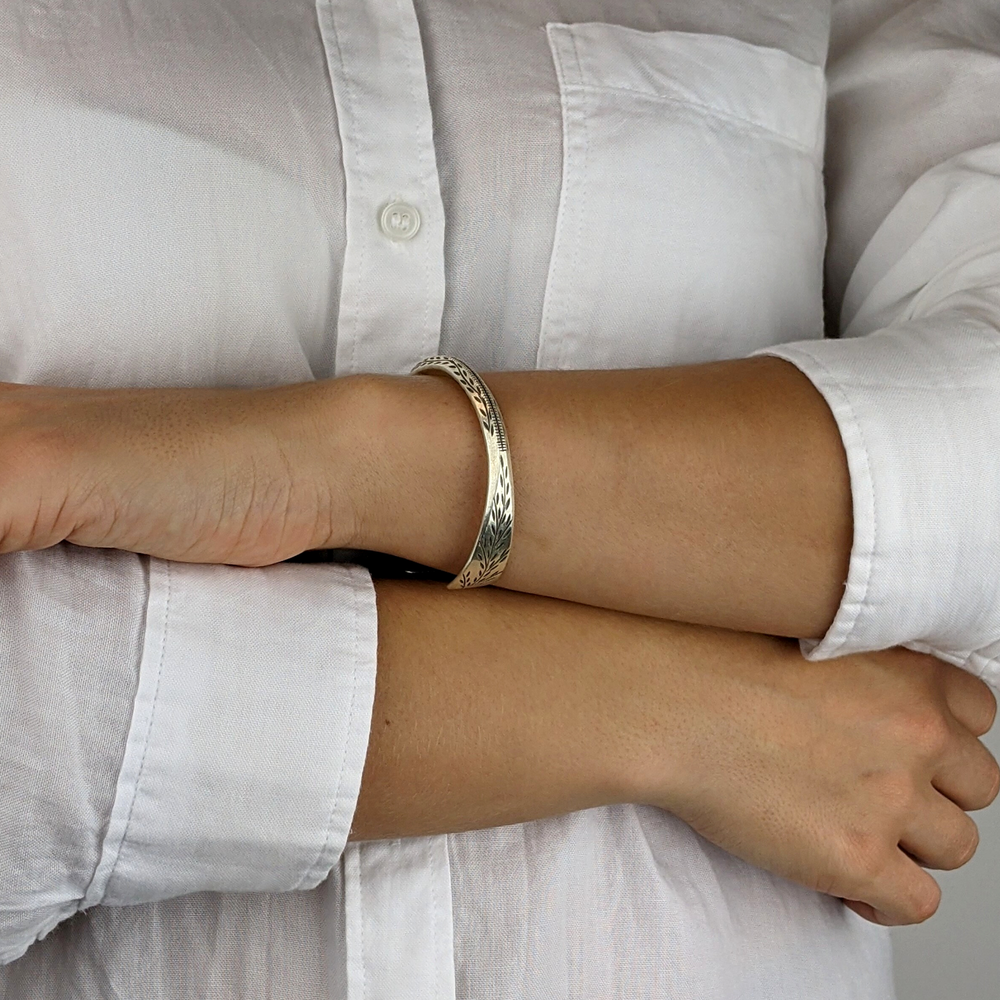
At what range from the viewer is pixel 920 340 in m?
0.77

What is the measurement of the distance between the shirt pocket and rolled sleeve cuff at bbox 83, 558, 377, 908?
346 millimetres

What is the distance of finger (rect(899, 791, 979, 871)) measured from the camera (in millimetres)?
813

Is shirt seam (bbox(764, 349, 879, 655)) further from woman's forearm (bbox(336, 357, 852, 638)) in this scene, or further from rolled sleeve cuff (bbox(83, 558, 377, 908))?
rolled sleeve cuff (bbox(83, 558, 377, 908))

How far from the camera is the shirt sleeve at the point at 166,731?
0.58m

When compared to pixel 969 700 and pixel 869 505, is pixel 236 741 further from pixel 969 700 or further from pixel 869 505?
pixel 969 700

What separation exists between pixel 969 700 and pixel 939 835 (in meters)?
0.11

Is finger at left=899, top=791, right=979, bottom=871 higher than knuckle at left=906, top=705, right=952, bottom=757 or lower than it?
lower

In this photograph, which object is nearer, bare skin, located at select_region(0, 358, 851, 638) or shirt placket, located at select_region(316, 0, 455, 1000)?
bare skin, located at select_region(0, 358, 851, 638)

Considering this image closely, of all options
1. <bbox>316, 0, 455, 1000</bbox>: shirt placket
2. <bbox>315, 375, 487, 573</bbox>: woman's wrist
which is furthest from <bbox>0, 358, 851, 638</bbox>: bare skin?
<bbox>316, 0, 455, 1000</bbox>: shirt placket

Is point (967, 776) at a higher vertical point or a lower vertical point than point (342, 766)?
lower

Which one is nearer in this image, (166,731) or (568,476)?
(166,731)

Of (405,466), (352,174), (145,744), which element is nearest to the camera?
(145,744)

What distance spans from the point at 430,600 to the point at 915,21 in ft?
2.56

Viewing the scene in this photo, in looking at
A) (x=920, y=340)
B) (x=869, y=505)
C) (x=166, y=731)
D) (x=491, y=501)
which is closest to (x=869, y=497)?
(x=869, y=505)
